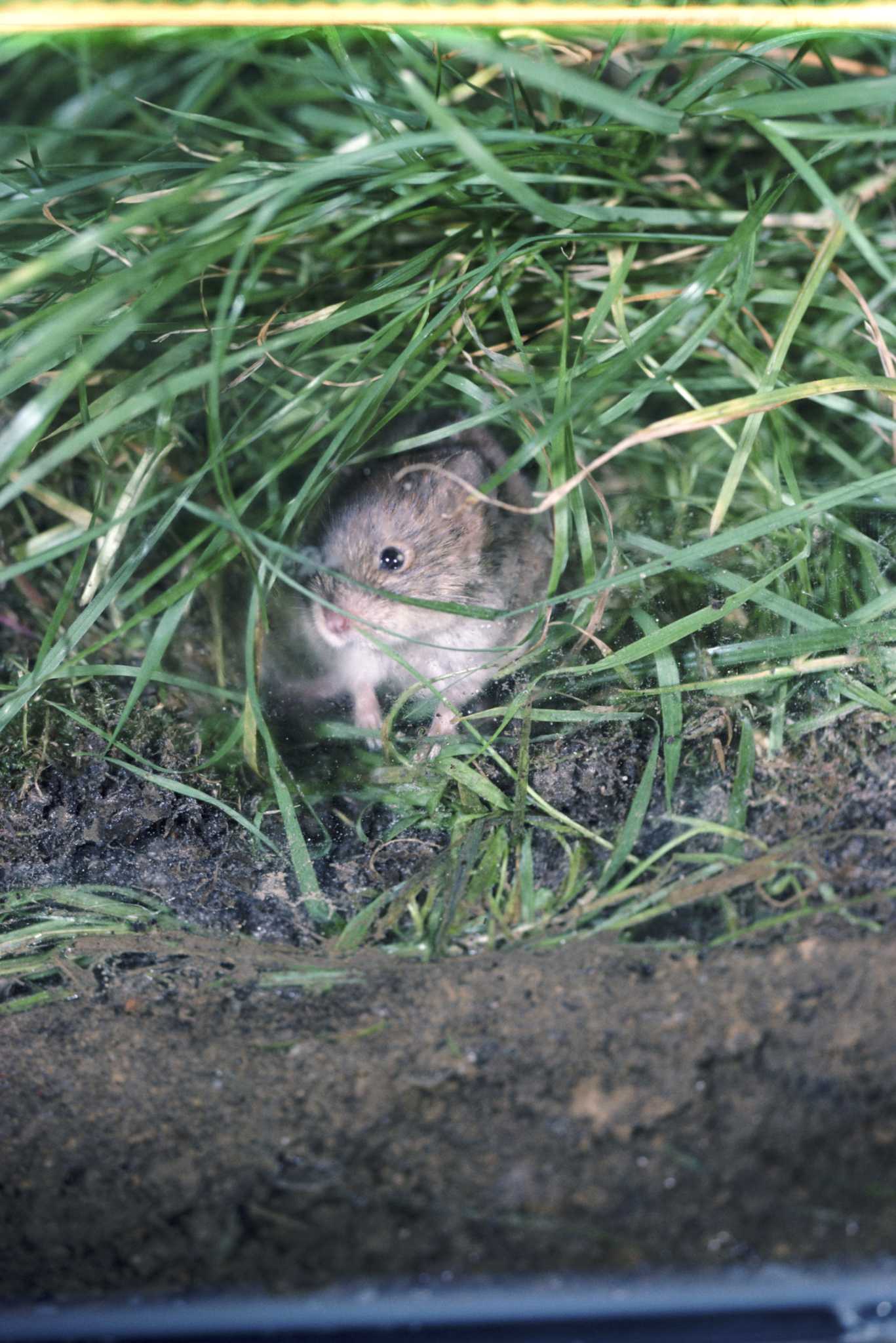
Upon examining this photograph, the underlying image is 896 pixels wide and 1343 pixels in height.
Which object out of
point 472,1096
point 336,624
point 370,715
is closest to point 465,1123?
point 472,1096

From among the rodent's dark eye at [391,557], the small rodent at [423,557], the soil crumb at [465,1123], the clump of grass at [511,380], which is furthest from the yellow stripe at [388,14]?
the soil crumb at [465,1123]

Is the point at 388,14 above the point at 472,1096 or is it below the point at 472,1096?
above

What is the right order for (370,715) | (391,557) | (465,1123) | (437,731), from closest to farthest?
1. (465,1123)
2. (437,731)
3. (370,715)
4. (391,557)

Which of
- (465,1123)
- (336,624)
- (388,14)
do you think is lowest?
(465,1123)

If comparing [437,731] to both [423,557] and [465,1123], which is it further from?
[465,1123]

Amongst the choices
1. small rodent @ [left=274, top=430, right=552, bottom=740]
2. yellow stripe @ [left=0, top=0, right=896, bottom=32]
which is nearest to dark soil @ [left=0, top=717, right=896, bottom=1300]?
small rodent @ [left=274, top=430, right=552, bottom=740]

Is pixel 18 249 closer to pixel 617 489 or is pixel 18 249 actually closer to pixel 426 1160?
pixel 617 489

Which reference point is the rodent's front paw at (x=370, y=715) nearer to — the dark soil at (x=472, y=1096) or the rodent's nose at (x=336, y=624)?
the rodent's nose at (x=336, y=624)
